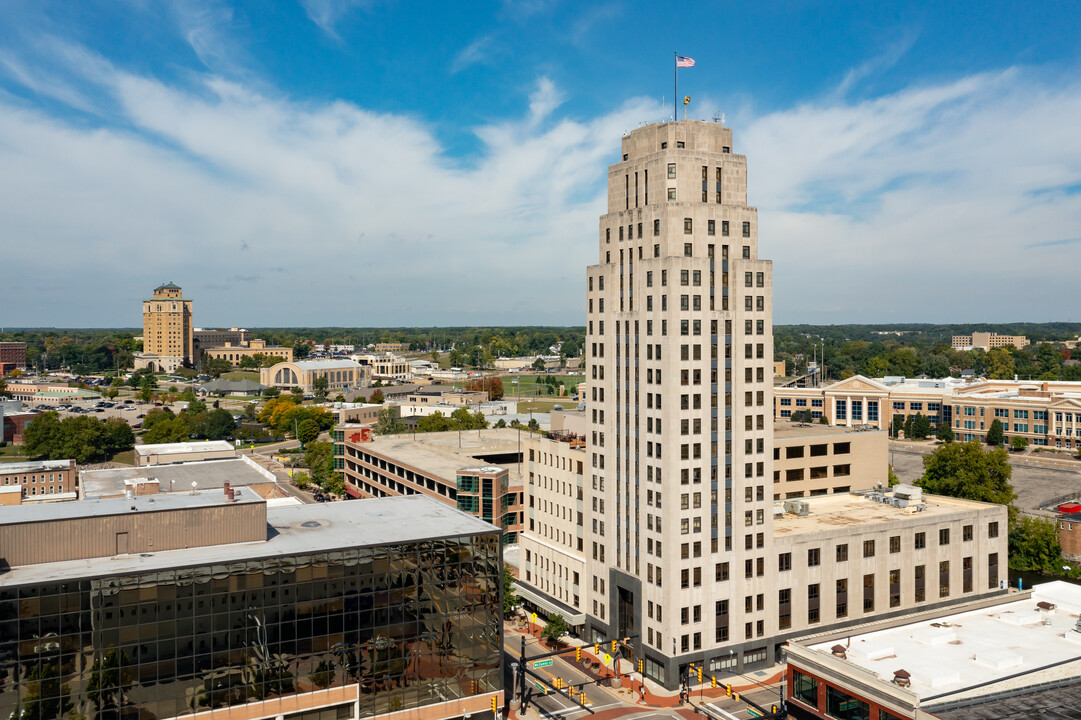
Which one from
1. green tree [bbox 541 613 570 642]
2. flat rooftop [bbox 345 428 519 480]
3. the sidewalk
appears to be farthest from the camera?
flat rooftop [bbox 345 428 519 480]

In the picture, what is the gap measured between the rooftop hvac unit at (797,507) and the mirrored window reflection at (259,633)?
41.0 meters

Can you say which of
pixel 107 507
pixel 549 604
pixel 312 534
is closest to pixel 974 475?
pixel 549 604

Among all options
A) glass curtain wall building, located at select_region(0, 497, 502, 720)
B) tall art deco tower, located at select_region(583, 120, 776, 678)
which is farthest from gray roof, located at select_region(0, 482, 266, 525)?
tall art deco tower, located at select_region(583, 120, 776, 678)

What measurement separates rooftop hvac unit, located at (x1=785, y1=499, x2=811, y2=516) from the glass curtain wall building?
41113mm

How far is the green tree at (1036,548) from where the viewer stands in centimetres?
10681

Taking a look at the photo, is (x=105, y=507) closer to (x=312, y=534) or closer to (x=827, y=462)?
(x=312, y=534)

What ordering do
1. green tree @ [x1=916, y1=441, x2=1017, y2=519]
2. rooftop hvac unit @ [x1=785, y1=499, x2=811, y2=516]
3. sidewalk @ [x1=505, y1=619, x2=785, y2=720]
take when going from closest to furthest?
sidewalk @ [x1=505, y1=619, x2=785, y2=720], rooftop hvac unit @ [x1=785, y1=499, x2=811, y2=516], green tree @ [x1=916, y1=441, x2=1017, y2=519]

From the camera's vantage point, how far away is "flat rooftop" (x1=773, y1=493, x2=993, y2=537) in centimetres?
8263

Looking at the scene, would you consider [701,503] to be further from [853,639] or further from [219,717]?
[219,717]

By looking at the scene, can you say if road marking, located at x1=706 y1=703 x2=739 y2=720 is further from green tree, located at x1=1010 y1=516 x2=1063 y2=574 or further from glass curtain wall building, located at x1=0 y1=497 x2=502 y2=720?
green tree, located at x1=1010 y1=516 x2=1063 y2=574

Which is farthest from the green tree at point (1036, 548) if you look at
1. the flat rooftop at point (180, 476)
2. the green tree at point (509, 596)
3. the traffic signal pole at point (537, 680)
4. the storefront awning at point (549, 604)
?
the flat rooftop at point (180, 476)

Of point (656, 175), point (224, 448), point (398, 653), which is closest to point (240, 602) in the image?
point (398, 653)

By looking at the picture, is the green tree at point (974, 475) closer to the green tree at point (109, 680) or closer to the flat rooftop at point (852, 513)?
the flat rooftop at point (852, 513)

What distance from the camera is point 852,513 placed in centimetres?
8869
